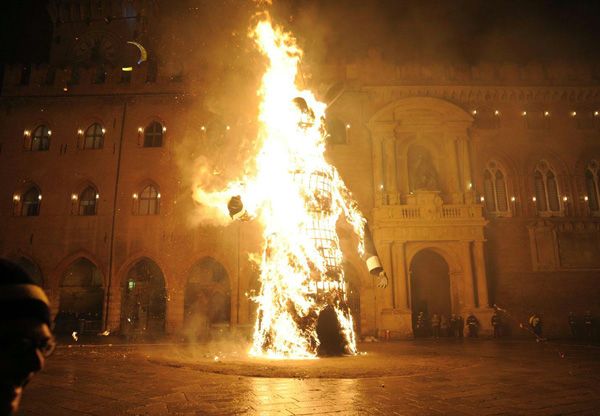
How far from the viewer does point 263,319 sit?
439 inches

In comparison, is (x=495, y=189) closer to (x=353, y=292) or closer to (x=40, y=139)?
(x=353, y=292)

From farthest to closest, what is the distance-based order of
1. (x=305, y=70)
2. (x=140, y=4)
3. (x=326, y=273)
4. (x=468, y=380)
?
(x=140, y=4)
(x=305, y=70)
(x=326, y=273)
(x=468, y=380)

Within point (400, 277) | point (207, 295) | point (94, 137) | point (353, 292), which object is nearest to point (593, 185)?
point (400, 277)

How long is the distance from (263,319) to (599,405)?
773 centimetres

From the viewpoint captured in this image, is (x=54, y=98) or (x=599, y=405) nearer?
(x=599, y=405)

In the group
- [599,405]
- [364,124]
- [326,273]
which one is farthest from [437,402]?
[364,124]

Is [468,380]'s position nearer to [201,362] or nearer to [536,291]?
[201,362]

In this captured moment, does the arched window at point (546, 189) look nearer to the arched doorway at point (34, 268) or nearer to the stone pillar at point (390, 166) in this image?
the stone pillar at point (390, 166)

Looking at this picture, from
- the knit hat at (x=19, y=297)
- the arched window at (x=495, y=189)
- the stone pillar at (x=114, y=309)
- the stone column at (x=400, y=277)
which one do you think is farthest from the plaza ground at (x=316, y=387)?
the arched window at (x=495, y=189)

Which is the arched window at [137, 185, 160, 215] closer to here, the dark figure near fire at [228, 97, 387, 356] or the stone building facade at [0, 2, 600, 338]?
the stone building facade at [0, 2, 600, 338]

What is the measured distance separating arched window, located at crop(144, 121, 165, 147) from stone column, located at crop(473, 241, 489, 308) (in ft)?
60.1

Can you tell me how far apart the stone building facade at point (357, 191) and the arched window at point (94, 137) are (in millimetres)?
113

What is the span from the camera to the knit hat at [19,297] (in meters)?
1.71

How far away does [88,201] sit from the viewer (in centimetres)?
2286
